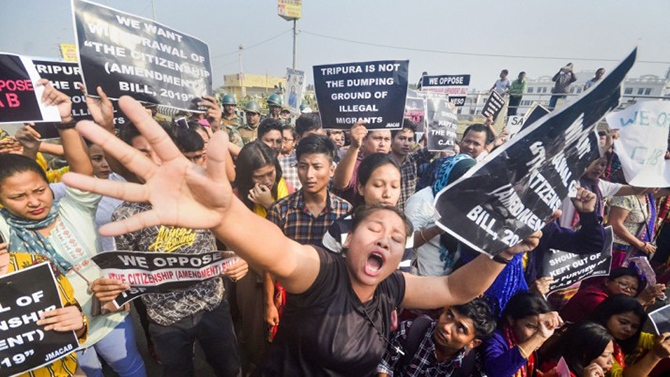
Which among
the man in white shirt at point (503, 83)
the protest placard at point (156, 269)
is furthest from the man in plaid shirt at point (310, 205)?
the man in white shirt at point (503, 83)

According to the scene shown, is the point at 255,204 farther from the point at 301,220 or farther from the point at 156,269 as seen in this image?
the point at 156,269

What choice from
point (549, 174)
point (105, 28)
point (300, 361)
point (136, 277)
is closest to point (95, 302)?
point (136, 277)

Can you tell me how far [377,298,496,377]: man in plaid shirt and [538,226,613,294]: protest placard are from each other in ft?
3.87

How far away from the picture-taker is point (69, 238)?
202 centimetres

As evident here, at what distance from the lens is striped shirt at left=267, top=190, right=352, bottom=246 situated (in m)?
2.53

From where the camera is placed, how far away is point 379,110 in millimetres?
3512

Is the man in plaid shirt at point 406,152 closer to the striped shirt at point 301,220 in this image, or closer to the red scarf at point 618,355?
the striped shirt at point 301,220

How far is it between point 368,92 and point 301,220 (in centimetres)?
182

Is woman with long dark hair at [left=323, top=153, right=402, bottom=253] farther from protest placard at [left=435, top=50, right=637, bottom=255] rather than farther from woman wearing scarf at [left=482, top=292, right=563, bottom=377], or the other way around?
woman wearing scarf at [left=482, top=292, right=563, bottom=377]

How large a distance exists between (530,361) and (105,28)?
429cm

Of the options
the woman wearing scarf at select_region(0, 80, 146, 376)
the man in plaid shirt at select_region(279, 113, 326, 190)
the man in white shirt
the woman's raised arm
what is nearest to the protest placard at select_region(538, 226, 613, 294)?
the woman's raised arm

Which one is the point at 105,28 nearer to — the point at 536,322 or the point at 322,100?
the point at 322,100

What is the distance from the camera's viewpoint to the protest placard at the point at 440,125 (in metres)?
5.10

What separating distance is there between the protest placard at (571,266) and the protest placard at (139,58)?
3754mm
